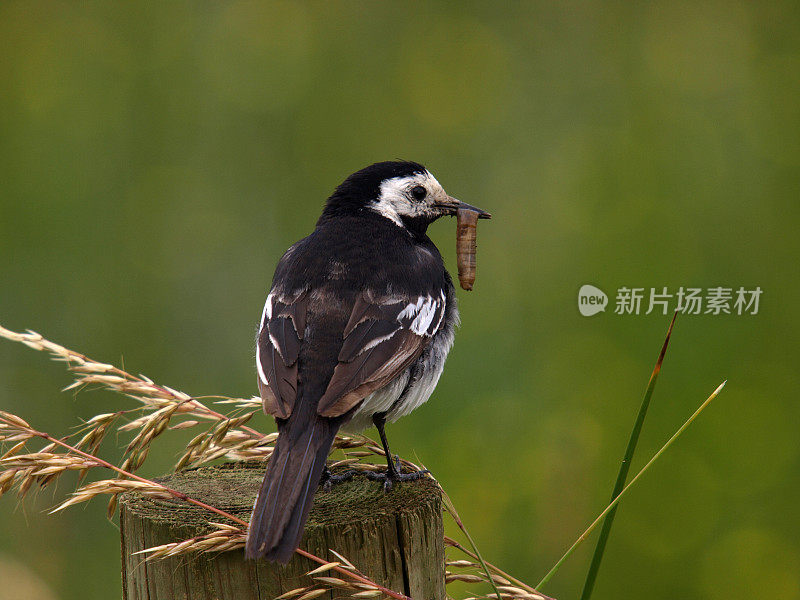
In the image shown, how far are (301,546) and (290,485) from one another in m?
0.20

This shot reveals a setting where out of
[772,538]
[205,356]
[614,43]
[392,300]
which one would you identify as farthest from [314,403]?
[614,43]

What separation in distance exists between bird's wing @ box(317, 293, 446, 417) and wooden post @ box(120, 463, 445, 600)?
40 cm

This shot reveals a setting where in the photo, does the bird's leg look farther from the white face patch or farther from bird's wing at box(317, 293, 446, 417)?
the white face patch

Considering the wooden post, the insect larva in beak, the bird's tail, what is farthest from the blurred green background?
the bird's tail

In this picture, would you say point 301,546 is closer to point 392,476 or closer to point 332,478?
point 392,476

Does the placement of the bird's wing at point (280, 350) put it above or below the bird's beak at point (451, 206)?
below

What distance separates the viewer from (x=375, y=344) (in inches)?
146

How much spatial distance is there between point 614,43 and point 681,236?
177 centimetres

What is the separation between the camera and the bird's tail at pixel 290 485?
278cm

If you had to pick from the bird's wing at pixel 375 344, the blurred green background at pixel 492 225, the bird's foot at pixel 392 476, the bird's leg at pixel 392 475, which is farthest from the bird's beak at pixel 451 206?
the bird's foot at pixel 392 476

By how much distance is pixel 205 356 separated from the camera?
6316 mm

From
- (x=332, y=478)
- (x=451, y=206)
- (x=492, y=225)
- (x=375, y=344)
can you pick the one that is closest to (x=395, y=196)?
(x=451, y=206)

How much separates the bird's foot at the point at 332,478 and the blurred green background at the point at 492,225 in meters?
1.62

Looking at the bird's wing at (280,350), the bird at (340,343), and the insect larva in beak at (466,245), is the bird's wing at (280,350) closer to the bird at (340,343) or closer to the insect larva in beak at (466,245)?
the bird at (340,343)
